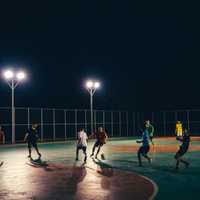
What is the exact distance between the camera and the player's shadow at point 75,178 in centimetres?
1209

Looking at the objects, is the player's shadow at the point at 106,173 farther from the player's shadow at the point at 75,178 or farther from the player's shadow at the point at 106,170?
the player's shadow at the point at 75,178

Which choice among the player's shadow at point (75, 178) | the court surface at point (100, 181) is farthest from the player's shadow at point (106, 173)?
the player's shadow at point (75, 178)

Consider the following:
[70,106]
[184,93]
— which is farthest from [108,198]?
[70,106]

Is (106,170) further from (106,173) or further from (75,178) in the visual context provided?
(75,178)

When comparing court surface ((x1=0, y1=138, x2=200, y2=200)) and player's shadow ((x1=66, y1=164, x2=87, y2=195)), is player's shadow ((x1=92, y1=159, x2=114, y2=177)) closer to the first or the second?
court surface ((x1=0, y1=138, x2=200, y2=200))

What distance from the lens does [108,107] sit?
9019 centimetres

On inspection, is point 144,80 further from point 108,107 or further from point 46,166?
point 46,166

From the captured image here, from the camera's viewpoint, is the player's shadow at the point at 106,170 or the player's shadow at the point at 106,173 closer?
the player's shadow at the point at 106,173

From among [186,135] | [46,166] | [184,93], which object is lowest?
[46,166]

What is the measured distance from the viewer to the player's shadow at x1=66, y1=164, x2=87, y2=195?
12094mm

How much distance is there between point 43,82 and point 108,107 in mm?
26343

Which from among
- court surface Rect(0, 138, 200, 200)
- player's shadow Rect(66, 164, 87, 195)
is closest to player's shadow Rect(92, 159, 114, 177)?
court surface Rect(0, 138, 200, 200)

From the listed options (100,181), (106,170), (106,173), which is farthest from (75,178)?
(106,170)

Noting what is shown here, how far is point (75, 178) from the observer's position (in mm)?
14484
